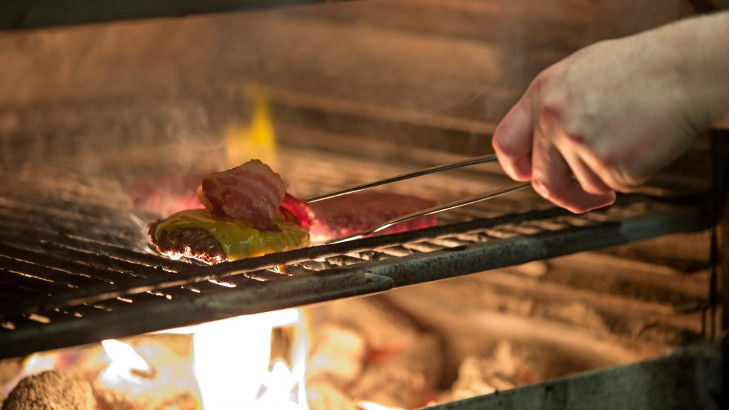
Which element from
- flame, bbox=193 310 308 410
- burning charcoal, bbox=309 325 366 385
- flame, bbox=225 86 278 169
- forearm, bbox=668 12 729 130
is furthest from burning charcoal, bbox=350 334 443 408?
forearm, bbox=668 12 729 130

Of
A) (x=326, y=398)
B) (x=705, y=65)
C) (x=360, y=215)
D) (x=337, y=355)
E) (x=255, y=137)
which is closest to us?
(x=705, y=65)

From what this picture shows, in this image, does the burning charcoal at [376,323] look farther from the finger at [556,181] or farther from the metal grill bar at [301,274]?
the finger at [556,181]

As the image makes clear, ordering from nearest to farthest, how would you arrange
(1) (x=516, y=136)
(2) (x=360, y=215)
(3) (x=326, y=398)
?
(1) (x=516, y=136), (2) (x=360, y=215), (3) (x=326, y=398)

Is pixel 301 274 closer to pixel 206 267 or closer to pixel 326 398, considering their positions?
pixel 206 267

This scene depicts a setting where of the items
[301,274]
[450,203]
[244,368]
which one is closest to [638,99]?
[450,203]

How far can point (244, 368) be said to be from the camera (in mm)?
1640

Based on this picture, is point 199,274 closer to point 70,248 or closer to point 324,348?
point 70,248

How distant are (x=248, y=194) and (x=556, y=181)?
0.50 m

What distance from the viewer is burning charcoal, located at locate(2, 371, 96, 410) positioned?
1.43 m

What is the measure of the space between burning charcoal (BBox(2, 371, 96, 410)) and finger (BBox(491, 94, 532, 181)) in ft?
2.84

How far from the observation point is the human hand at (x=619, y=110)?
3.73 feet

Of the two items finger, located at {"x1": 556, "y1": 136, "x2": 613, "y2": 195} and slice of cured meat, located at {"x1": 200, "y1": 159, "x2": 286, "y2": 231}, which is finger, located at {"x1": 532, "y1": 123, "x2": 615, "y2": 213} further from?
slice of cured meat, located at {"x1": 200, "y1": 159, "x2": 286, "y2": 231}

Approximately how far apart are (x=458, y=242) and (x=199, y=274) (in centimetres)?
48

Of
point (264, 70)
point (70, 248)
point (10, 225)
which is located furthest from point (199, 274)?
point (264, 70)
